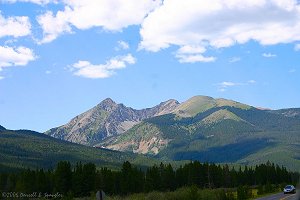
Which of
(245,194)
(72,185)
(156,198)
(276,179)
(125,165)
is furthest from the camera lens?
(276,179)

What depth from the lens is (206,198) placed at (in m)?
43.0

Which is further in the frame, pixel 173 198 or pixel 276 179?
pixel 276 179

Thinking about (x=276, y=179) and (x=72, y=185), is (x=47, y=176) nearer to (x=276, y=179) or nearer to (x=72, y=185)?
(x=72, y=185)

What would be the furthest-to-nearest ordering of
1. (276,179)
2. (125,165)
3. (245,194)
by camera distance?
(276,179), (125,165), (245,194)

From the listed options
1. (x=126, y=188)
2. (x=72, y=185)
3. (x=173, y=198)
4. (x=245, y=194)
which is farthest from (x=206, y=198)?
(x=126, y=188)

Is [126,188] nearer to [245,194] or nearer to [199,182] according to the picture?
[199,182]

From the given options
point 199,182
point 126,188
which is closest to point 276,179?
point 199,182

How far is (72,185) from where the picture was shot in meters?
117

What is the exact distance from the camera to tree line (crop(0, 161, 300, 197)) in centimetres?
11544

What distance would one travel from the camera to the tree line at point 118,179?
115m

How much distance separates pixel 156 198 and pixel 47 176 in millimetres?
89724

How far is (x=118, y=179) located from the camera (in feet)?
431

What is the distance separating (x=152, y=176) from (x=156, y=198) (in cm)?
10455

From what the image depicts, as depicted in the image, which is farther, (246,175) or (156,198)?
(246,175)
